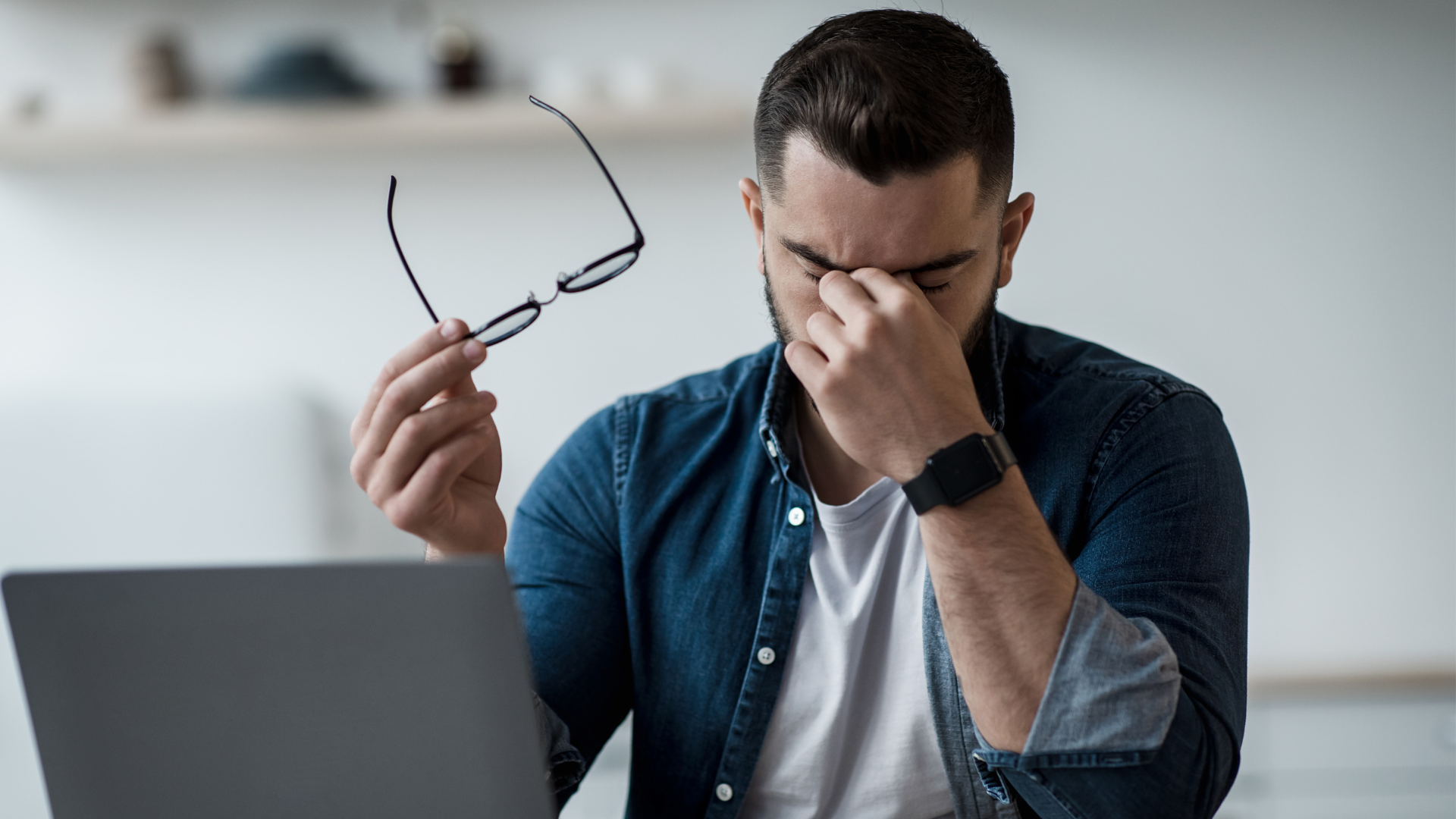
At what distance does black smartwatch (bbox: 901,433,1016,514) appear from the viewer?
77cm

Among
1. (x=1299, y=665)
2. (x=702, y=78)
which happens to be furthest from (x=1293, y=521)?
(x=702, y=78)

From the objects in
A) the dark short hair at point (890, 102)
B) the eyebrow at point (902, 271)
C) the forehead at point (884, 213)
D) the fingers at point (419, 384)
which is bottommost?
the fingers at point (419, 384)

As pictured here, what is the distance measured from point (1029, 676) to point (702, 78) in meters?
1.52

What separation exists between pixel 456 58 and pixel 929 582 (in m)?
1.45

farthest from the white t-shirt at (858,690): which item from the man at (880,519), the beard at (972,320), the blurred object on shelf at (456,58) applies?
the blurred object on shelf at (456,58)

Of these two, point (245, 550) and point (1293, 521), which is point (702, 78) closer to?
point (245, 550)

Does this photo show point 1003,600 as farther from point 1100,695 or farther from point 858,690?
point 858,690

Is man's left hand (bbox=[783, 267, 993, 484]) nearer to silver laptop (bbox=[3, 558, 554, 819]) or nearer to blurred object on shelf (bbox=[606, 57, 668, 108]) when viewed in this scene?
silver laptop (bbox=[3, 558, 554, 819])

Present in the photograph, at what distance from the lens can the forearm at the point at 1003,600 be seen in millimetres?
769

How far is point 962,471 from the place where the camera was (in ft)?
2.55

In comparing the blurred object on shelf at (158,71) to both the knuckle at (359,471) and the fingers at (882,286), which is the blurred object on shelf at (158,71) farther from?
the fingers at (882,286)

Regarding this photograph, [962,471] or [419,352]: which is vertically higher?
[419,352]

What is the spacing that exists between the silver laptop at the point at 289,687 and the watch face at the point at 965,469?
34 cm

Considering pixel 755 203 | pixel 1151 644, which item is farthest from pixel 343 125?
pixel 1151 644
